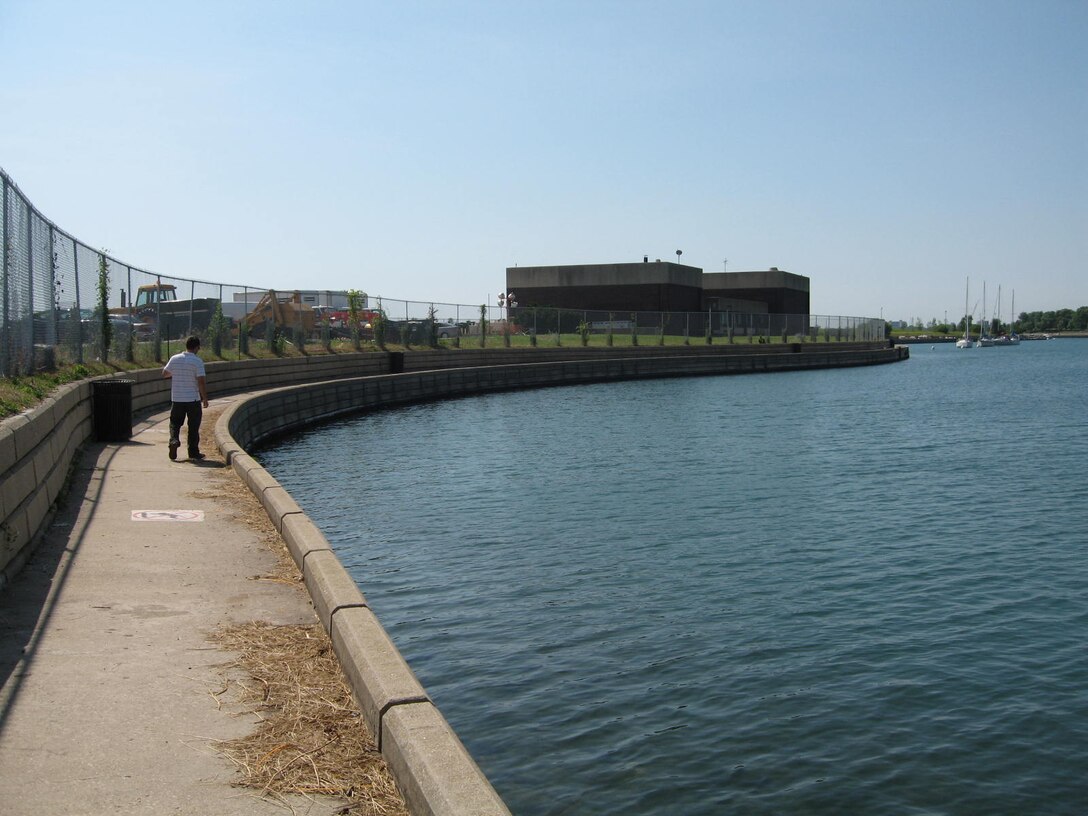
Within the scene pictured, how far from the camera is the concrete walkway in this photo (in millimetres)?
4805

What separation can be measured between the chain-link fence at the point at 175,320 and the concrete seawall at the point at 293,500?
4.64ft

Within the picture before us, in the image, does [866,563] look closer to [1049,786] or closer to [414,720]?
[1049,786]

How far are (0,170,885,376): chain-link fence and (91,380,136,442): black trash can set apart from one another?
46.8 inches

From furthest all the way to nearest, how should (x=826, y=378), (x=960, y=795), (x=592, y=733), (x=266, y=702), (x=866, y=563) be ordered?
(x=826, y=378), (x=866, y=563), (x=592, y=733), (x=960, y=795), (x=266, y=702)

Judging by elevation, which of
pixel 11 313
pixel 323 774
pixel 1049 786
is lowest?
pixel 1049 786

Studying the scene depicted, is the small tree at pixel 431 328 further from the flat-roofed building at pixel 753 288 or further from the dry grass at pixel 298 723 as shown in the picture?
the flat-roofed building at pixel 753 288

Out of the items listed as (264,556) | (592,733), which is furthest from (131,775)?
(264,556)

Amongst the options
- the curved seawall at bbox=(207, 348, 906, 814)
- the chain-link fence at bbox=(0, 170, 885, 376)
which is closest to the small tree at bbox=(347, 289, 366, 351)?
the chain-link fence at bbox=(0, 170, 885, 376)

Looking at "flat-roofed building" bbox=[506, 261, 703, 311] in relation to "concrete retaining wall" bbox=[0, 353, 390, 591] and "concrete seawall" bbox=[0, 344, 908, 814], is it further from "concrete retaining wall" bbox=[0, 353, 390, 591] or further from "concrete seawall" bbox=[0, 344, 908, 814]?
"concrete retaining wall" bbox=[0, 353, 390, 591]

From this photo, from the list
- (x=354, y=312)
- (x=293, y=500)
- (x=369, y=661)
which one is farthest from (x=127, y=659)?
(x=354, y=312)

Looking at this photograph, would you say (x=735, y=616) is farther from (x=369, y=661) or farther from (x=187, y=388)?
(x=187, y=388)

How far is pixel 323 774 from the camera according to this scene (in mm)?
5062

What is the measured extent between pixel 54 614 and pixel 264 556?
7.74 feet

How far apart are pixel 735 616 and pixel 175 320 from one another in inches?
987
